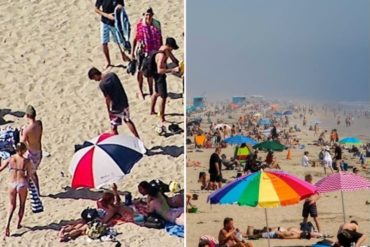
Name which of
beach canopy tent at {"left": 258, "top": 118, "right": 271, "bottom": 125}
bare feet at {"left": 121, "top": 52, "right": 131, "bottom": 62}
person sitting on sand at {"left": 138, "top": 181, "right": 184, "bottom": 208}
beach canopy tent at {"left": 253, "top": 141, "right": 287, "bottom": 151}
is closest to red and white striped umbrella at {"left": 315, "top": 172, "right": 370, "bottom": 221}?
beach canopy tent at {"left": 253, "top": 141, "right": 287, "bottom": 151}

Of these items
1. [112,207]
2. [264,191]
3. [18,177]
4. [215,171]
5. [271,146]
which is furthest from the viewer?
[271,146]

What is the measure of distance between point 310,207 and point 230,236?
0.74 metres

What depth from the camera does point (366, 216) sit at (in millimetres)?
8148

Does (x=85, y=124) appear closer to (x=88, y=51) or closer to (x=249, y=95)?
(x=88, y=51)

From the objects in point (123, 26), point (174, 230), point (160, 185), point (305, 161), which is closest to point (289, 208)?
point (305, 161)

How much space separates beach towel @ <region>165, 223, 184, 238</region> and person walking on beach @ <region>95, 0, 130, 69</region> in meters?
1.47

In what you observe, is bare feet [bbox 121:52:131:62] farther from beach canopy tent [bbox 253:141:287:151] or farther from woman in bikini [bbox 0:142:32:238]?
beach canopy tent [bbox 253:141:287:151]

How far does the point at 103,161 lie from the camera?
25.0ft

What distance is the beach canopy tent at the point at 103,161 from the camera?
301 inches

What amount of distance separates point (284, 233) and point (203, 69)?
1.58 m

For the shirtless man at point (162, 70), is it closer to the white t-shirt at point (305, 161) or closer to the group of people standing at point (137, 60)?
the group of people standing at point (137, 60)

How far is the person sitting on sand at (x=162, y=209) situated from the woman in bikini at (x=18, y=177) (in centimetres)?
104

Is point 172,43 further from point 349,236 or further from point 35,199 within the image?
point 349,236

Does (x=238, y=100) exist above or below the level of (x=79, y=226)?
above
